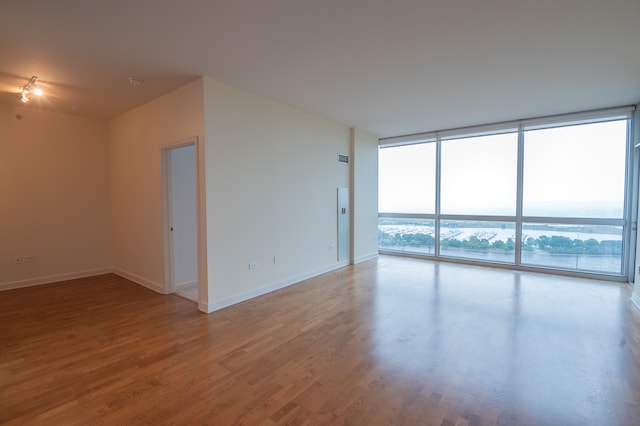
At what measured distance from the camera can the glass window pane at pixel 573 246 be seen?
5.18 metres

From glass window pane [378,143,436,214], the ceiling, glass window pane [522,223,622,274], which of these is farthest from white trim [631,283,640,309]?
glass window pane [378,143,436,214]

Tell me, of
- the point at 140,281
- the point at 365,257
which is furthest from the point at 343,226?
the point at 140,281

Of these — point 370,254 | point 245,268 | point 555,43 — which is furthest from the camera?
point 370,254

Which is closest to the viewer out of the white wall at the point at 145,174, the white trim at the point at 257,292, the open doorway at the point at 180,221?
the white trim at the point at 257,292

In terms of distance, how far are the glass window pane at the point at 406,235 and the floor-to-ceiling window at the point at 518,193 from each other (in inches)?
0.9

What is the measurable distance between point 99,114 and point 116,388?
4.90 meters

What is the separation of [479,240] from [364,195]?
8.67ft

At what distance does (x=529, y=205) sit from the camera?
5789mm

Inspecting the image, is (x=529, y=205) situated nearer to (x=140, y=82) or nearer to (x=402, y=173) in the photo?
(x=402, y=173)

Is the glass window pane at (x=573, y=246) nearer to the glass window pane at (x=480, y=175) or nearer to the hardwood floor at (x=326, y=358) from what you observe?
the glass window pane at (x=480, y=175)

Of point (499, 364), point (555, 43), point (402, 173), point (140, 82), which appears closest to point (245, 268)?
point (140, 82)

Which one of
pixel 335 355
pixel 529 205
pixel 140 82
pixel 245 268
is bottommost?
pixel 335 355

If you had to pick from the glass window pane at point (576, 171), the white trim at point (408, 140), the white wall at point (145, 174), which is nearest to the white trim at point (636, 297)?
the glass window pane at point (576, 171)

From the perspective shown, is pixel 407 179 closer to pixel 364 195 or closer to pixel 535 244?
pixel 364 195
